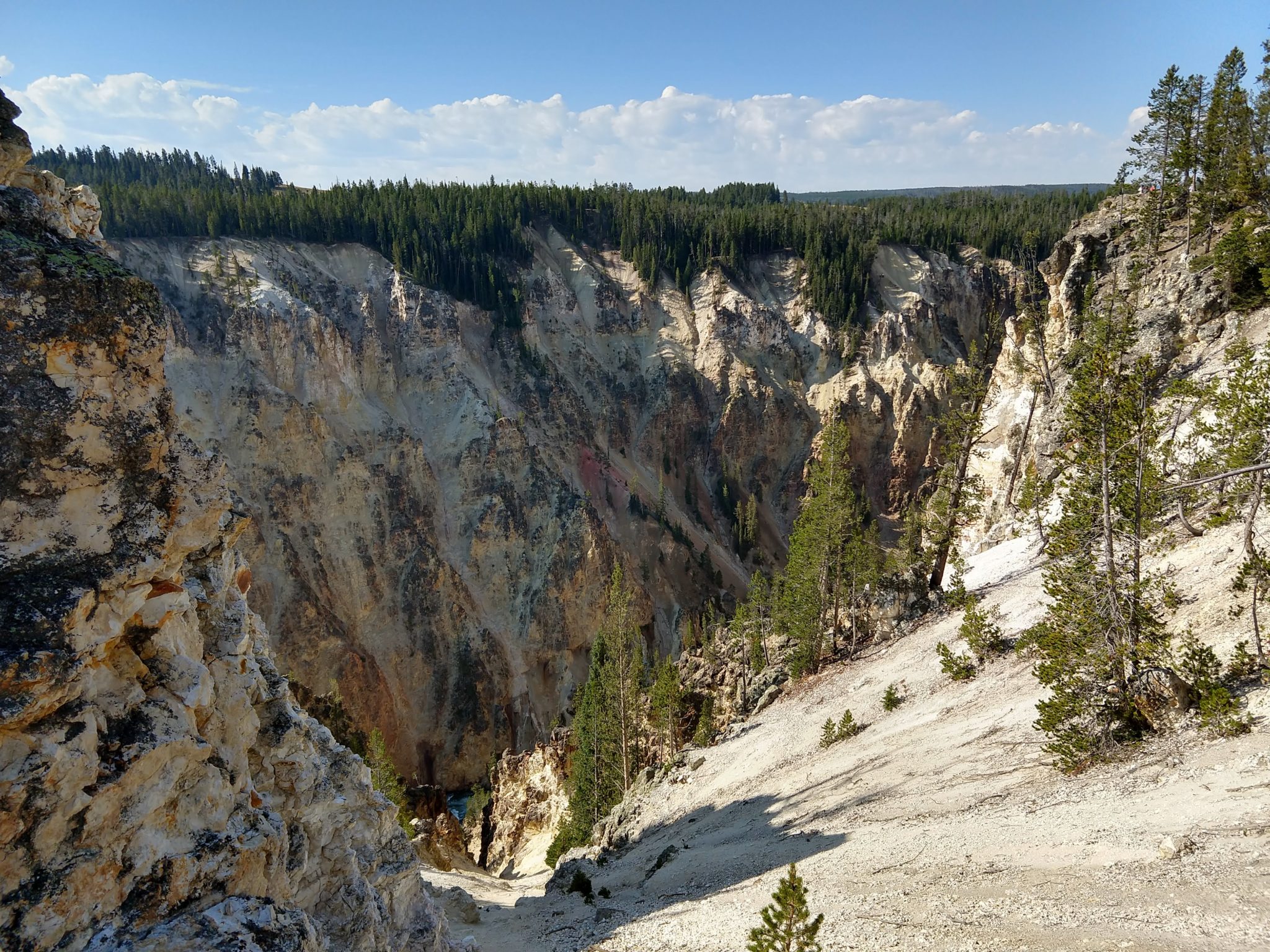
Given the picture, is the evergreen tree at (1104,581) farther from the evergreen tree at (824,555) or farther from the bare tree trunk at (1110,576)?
the evergreen tree at (824,555)

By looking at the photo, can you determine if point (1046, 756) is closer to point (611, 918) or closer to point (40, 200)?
point (611, 918)

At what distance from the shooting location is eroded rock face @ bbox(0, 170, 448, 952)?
7.16 m

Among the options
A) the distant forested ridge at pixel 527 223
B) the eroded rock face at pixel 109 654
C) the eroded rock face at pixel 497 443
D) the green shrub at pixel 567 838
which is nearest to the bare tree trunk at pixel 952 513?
the green shrub at pixel 567 838

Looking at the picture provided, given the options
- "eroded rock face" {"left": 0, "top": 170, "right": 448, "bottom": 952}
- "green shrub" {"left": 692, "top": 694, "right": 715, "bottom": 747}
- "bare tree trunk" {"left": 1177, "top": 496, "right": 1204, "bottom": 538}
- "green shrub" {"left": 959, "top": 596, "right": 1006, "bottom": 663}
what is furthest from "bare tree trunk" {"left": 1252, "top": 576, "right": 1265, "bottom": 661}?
"green shrub" {"left": 692, "top": 694, "right": 715, "bottom": 747}

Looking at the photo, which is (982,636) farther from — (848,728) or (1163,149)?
(1163,149)

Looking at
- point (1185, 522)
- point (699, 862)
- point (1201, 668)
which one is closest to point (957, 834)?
point (1201, 668)

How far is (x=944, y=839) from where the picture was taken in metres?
13.9

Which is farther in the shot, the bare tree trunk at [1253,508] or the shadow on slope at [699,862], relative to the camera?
the shadow on slope at [699,862]

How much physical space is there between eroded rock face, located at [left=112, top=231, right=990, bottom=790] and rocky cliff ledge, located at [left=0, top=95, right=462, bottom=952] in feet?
142

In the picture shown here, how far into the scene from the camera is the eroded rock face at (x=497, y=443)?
5178 cm

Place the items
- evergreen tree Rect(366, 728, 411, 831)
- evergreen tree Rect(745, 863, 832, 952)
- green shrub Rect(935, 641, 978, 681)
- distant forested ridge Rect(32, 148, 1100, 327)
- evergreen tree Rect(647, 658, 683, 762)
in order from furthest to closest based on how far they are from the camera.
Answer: distant forested ridge Rect(32, 148, 1100, 327) → evergreen tree Rect(647, 658, 683, 762) → evergreen tree Rect(366, 728, 411, 831) → green shrub Rect(935, 641, 978, 681) → evergreen tree Rect(745, 863, 832, 952)

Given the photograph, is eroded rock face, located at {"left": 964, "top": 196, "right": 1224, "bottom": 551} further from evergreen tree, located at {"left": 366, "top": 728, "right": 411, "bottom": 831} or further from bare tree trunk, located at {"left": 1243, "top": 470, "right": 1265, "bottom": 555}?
evergreen tree, located at {"left": 366, "top": 728, "right": 411, "bottom": 831}

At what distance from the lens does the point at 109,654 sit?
26.8 ft

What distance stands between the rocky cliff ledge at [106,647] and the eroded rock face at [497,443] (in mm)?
43230
